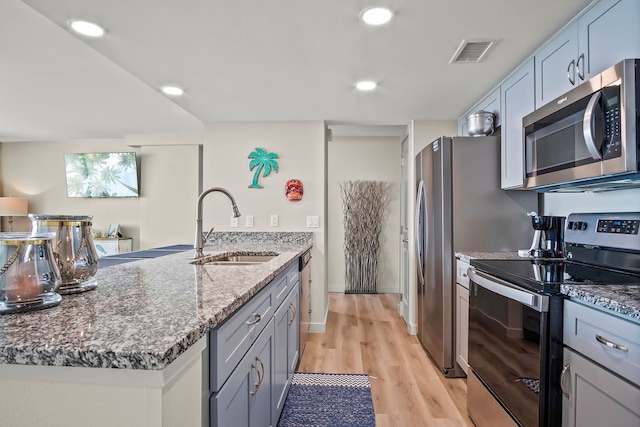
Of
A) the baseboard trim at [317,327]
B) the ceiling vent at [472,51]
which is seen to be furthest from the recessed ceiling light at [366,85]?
the baseboard trim at [317,327]

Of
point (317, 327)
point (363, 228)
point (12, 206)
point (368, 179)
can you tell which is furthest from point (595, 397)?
point (12, 206)

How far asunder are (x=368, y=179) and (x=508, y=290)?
3468mm

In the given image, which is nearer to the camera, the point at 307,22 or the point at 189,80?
the point at 307,22

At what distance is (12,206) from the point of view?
4895 millimetres

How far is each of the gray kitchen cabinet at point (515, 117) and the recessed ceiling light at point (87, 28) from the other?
7.84 feet

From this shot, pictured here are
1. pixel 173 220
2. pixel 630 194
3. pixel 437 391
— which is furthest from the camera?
pixel 173 220

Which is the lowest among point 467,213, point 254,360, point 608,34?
point 254,360

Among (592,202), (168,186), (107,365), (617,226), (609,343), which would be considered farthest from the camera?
(168,186)

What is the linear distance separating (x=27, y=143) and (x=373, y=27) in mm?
5917

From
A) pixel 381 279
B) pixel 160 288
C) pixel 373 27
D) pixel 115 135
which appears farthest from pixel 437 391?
pixel 115 135

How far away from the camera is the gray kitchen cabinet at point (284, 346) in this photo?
167cm

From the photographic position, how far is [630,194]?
5.36ft

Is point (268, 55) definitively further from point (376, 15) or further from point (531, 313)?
point (531, 313)

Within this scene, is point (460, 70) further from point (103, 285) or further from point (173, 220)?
point (173, 220)
